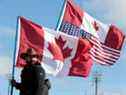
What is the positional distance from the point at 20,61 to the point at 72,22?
14.5 ft

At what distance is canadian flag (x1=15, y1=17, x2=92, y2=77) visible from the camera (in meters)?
16.7

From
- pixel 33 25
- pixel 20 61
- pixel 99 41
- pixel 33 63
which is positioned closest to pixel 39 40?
pixel 33 25

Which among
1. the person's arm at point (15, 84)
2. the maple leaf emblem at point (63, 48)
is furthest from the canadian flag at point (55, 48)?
the person's arm at point (15, 84)

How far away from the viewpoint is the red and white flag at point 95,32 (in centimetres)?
1950

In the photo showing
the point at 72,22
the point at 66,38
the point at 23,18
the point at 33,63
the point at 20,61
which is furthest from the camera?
the point at 72,22

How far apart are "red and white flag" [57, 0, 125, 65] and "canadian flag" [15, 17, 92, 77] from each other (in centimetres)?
51

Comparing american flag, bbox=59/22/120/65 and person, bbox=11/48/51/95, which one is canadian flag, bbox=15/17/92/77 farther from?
person, bbox=11/48/51/95

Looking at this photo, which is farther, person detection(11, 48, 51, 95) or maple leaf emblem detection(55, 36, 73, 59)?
maple leaf emblem detection(55, 36, 73, 59)

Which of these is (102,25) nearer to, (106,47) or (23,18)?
(106,47)

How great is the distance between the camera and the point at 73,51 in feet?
61.3

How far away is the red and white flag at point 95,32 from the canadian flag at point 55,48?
51cm

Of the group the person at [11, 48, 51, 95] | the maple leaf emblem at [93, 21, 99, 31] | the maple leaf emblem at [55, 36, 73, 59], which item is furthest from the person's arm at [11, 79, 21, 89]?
the maple leaf emblem at [93, 21, 99, 31]

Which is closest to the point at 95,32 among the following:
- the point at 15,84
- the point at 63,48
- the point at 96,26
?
the point at 96,26

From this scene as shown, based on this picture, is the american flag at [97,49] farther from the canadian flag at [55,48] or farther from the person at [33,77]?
the person at [33,77]
